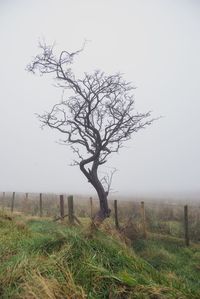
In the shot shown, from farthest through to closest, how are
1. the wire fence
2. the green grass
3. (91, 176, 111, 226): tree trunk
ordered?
(91, 176, 111, 226): tree trunk
the wire fence
the green grass

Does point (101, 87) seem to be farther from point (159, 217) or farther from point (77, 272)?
point (77, 272)

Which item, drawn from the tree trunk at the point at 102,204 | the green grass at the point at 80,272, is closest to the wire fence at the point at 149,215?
the tree trunk at the point at 102,204

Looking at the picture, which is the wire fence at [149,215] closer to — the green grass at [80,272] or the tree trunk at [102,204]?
the tree trunk at [102,204]

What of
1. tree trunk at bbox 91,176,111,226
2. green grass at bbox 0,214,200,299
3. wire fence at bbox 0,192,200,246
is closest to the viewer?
green grass at bbox 0,214,200,299

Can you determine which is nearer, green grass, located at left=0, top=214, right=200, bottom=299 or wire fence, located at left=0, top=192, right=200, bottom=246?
Result: green grass, located at left=0, top=214, right=200, bottom=299

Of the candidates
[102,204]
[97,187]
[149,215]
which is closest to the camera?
[102,204]

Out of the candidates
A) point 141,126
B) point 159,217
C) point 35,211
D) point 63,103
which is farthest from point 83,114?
point 35,211

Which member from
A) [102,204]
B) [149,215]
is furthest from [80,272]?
[149,215]

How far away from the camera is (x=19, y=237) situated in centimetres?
857

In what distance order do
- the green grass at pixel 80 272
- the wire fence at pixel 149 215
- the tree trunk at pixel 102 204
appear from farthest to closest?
the tree trunk at pixel 102 204 → the wire fence at pixel 149 215 → the green grass at pixel 80 272

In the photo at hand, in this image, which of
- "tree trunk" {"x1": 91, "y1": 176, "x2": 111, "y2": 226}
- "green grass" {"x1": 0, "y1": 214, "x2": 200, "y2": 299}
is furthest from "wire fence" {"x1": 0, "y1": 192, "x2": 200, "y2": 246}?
"green grass" {"x1": 0, "y1": 214, "x2": 200, "y2": 299}

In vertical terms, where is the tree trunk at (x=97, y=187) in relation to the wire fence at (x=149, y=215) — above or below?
above

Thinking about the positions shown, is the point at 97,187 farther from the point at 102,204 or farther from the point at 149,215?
the point at 149,215

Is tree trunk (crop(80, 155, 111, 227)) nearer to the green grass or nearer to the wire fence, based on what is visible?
the wire fence
